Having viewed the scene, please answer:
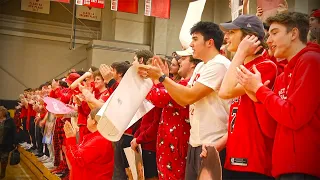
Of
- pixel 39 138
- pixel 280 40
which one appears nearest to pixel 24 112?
pixel 39 138

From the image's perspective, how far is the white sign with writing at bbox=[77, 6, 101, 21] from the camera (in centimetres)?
1536

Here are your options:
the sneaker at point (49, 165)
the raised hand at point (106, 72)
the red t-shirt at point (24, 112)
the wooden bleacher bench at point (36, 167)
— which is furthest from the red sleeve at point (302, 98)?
the red t-shirt at point (24, 112)

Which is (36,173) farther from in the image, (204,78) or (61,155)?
(204,78)

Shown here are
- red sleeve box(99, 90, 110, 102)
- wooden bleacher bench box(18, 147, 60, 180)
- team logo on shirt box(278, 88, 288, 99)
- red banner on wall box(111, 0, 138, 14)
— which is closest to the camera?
team logo on shirt box(278, 88, 288, 99)

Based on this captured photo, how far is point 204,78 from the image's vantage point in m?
2.72

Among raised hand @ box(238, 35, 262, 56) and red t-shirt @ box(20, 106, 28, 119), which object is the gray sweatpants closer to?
raised hand @ box(238, 35, 262, 56)

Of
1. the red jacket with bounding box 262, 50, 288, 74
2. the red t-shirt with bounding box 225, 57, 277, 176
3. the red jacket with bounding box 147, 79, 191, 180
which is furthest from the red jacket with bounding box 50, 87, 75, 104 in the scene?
the red t-shirt with bounding box 225, 57, 277, 176

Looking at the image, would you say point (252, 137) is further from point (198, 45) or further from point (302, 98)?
point (198, 45)

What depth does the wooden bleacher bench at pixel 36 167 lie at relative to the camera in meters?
6.59

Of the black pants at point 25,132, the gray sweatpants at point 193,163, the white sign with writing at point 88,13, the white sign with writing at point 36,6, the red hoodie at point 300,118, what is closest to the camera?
the red hoodie at point 300,118

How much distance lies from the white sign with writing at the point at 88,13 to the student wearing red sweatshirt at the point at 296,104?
45.8 ft

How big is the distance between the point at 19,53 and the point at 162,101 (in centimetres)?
1295

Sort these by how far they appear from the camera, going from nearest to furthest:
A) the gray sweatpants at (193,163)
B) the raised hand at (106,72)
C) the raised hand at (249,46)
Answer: the raised hand at (249,46) < the gray sweatpants at (193,163) < the raised hand at (106,72)

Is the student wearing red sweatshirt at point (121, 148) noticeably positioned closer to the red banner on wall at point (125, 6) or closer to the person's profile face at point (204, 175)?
the person's profile face at point (204, 175)
